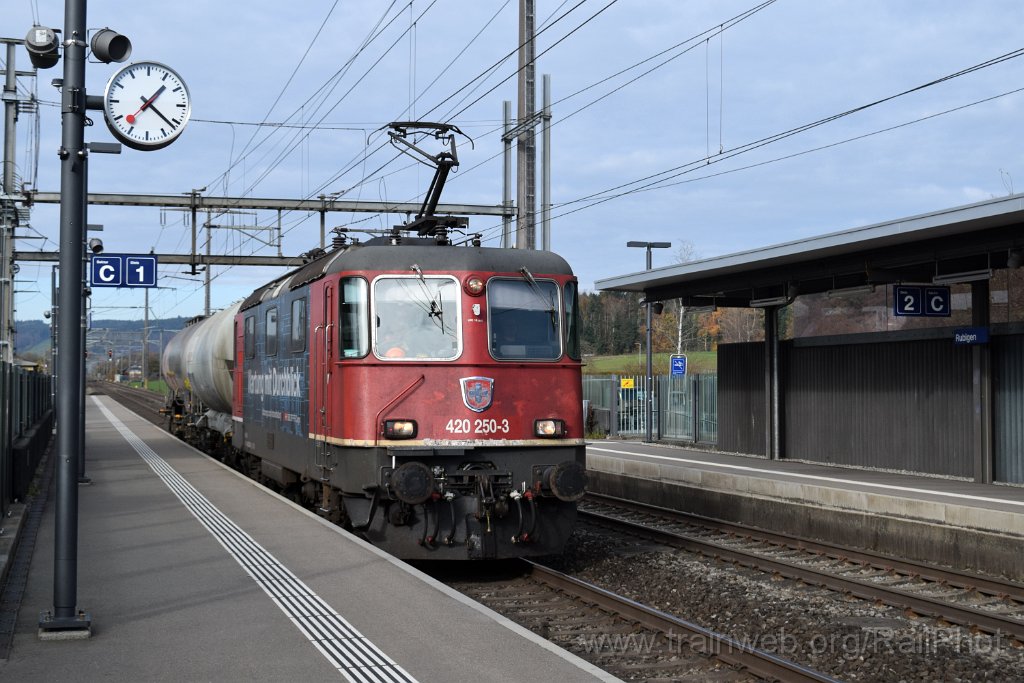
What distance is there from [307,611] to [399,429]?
9.21 feet

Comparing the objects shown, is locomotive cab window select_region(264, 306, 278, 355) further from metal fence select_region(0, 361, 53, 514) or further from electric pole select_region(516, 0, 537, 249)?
electric pole select_region(516, 0, 537, 249)

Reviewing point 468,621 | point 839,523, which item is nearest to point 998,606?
point 839,523

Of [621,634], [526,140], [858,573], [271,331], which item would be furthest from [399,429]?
[526,140]

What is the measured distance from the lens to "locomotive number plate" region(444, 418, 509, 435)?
10.6 m

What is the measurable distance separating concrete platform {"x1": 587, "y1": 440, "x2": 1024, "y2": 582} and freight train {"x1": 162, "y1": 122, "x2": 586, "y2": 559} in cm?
451

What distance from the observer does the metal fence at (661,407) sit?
2647 cm

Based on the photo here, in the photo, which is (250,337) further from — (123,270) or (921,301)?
(921,301)

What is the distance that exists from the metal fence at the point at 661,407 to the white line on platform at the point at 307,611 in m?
15.3

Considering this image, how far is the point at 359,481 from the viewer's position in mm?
10539

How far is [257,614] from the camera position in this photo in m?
7.81

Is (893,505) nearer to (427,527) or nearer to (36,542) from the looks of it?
(427,527)

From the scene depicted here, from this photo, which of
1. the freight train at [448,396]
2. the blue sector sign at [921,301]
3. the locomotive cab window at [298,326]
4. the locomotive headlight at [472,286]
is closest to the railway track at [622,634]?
the freight train at [448,396]

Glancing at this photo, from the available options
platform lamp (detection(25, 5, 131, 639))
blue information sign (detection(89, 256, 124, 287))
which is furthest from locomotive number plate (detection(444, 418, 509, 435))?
blue information sign (detection(89, 256, 124, 287))

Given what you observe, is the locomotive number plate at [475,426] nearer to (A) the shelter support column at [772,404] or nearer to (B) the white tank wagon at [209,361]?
(B) the white tank wagon at [209,361]
